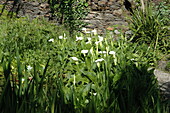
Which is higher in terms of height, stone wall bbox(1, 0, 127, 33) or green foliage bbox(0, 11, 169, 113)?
stone wall bbox(1, 0, 127, 33)

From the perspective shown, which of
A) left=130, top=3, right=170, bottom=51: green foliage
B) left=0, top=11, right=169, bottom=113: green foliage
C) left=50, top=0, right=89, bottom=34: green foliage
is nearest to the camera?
left=0, top=11, right=169, bottom=113: green foliage

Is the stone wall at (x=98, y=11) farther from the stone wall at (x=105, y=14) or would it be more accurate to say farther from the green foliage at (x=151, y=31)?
the green foliage at (x=151, y=31)

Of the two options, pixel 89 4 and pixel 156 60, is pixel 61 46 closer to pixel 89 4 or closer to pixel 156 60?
pixel 156 60

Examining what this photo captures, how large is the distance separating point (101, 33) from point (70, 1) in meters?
1.14

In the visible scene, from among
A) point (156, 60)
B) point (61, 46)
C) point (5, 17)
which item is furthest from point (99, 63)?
point (5, 17)

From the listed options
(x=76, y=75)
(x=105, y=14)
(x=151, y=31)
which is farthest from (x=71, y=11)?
(x=76, y=75)

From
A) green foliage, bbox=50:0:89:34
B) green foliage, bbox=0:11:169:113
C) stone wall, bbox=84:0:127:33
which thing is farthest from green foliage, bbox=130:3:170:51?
green foliage, bbox=50:0:89:34

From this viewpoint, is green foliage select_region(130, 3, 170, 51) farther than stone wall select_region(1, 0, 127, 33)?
No

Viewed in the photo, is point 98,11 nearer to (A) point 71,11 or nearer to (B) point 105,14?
(B) point 105,14

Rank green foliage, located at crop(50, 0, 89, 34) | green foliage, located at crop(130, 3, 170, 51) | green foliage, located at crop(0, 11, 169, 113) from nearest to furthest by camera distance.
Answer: green foliage, located at crop(0, 11, 169, 113) < green foliage, located at crop(130, 3, 170, 51) < green foliage, located at crop(50, 0, 89, 34)

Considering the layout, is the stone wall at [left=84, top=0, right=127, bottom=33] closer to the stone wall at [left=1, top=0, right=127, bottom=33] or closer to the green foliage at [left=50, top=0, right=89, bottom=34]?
the stone wall at [left=1, top=0, right=127, bottom=33]

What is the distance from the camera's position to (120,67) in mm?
3010

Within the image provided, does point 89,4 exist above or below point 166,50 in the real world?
above

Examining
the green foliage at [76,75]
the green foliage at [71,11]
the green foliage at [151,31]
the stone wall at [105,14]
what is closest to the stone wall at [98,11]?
the stone wall at [105,14]
